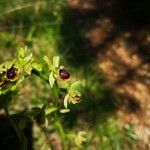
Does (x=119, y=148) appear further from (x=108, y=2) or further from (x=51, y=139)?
(x=108, y=2)

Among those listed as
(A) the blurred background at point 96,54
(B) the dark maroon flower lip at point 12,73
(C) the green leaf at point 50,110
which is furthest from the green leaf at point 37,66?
(A) the blurred background at point 96,54

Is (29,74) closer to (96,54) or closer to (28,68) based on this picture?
(28,68)

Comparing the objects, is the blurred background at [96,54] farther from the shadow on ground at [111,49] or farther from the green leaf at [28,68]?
the green leaf at [28,68]

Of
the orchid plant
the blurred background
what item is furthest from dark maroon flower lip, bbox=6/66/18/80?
the blurred background

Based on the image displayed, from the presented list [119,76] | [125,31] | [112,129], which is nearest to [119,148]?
[112,129]

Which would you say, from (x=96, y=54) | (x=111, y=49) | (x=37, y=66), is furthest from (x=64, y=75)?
(x=111, y=49)

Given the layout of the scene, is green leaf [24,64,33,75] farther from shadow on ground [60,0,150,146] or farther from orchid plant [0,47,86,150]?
shadow on ground [60,0,150,146]
